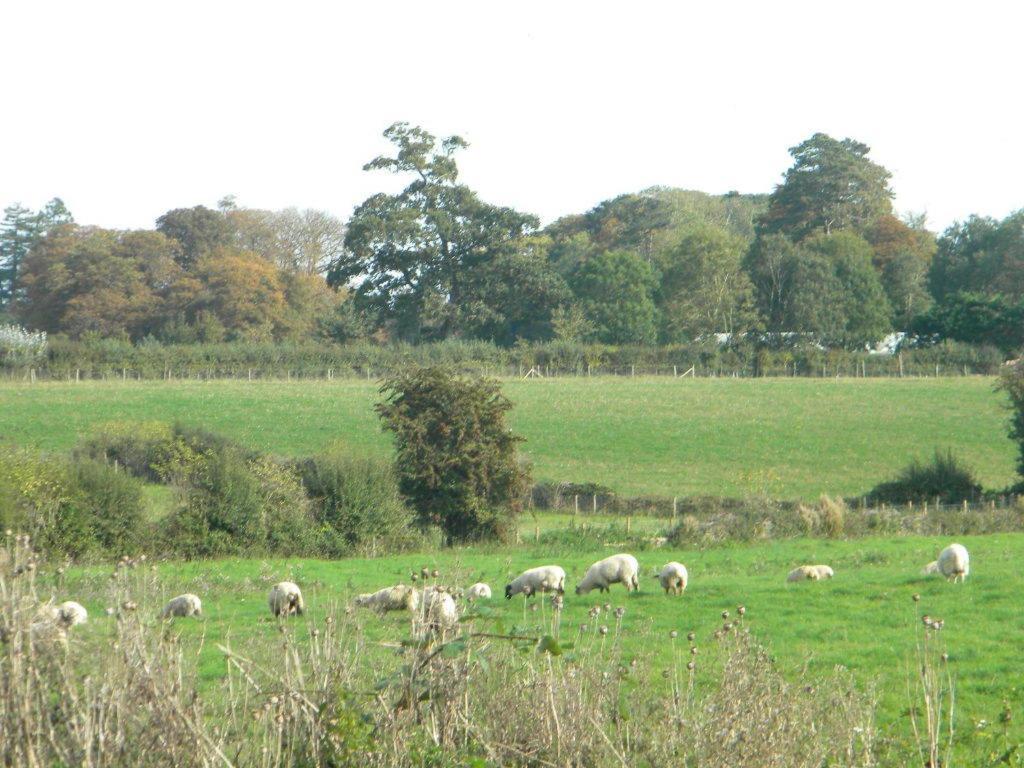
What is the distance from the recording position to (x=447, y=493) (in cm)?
3528

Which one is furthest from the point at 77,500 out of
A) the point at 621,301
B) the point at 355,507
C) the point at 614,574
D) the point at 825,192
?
the point at 825,192

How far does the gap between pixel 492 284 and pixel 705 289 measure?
53.1 ft

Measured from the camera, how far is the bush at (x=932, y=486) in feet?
139

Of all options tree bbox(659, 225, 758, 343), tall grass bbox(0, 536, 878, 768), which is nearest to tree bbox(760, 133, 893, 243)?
tree bbox(659, 225, 758, 343)

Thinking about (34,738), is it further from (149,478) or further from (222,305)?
(222,305)

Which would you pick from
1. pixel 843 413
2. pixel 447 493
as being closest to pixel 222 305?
pixel 843 413

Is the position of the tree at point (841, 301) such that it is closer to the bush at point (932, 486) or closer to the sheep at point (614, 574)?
the bush at point (932, 486)

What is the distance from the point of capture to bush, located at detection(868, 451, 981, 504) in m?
42.3

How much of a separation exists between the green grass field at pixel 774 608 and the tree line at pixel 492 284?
60.5 metres

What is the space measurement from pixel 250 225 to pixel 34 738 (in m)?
103

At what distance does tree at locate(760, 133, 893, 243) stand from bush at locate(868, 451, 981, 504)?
6071 centimetres

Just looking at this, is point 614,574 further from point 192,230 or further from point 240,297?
point 192,230

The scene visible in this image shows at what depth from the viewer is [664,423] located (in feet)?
207

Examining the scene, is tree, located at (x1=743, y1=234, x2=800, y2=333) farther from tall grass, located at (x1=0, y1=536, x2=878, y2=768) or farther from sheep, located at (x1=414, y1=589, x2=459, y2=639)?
sheep, located at (x1=414, y1=589, x2=459, y2=639)
